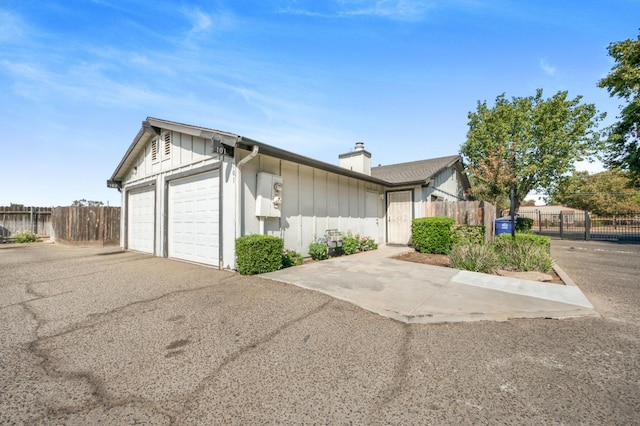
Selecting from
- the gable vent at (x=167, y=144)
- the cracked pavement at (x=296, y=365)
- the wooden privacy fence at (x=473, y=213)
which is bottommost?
the cracked pavement at (x=296, y=365)

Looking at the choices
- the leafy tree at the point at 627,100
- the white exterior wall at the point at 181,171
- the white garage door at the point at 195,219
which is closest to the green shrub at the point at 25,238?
the white exterior wall at the point at 181,171

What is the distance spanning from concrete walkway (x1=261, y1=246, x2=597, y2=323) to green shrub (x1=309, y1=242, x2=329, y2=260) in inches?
51.1

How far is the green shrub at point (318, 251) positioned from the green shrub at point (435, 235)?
12.7ft

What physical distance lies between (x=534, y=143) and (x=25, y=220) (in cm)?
3173

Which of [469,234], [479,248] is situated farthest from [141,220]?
[469,234]

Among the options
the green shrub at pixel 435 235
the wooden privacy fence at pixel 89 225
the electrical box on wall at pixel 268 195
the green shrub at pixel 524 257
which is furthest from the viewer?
the wooden privacy fence at pixel 89 225

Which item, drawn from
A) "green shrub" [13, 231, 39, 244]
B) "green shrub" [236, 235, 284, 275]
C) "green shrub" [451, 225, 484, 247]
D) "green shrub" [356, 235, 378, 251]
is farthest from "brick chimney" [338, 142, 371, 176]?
"green shrub" [13, 231, 39, 244]

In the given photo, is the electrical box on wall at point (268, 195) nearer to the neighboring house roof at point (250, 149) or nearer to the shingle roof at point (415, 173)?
the neighboring house roof at point (250, 149)

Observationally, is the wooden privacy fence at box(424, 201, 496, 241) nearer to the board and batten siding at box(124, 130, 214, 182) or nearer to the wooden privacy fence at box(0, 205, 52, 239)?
the board and batten siding at box(124, 130, 214, 182)

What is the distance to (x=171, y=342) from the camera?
2.96 m

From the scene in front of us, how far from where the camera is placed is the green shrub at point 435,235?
935 cm

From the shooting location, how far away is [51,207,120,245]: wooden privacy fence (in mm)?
12820

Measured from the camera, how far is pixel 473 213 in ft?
33.7

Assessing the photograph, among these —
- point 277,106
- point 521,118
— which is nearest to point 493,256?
point 277,106
